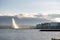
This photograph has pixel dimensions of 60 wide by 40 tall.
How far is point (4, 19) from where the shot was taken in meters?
12.5

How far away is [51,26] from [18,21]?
236cm

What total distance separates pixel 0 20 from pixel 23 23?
5.35 feet

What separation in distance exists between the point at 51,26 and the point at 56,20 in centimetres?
88

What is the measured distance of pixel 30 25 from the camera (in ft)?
42.4

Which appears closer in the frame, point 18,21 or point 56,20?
point 56,20

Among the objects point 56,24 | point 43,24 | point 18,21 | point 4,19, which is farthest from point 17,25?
point 56,24

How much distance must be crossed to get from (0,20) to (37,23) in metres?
2.60

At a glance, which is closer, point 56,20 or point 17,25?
point 56,20

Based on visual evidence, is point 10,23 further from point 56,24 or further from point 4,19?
point 56,24

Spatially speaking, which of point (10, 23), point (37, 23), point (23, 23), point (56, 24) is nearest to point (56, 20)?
point (56, 24)

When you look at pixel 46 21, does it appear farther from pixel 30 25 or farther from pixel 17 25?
pixel 17 25

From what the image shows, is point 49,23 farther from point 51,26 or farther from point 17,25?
point 17,25

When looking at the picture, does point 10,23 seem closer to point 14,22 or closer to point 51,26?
point 14,22

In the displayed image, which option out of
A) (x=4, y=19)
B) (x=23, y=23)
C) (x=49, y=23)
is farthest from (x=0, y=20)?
(x=49, y=23)
